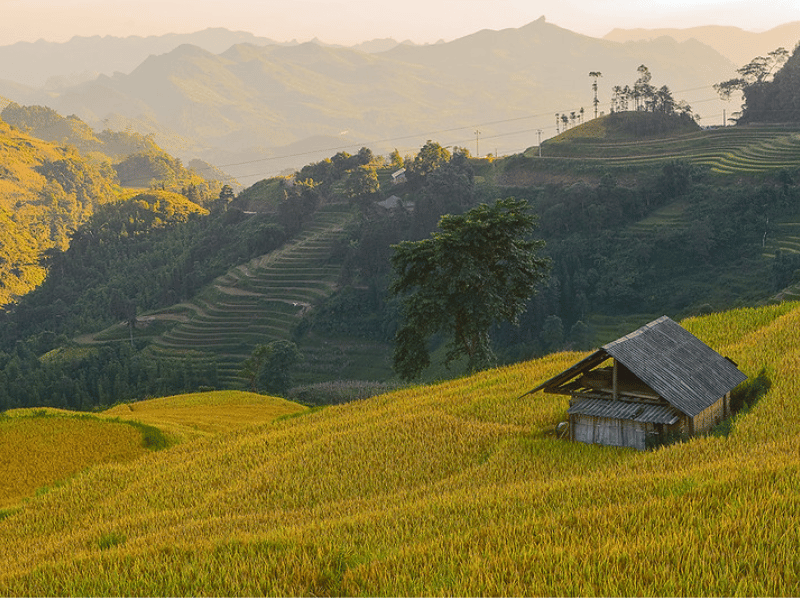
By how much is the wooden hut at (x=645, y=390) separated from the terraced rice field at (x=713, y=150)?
65.2 m

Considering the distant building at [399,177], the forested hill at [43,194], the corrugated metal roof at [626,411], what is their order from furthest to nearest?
the forested hill at [43,194] → the distant building at [399,177] → the corrugated metal roof at [626,411]

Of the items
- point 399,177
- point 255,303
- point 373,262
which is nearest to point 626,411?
point 255,303

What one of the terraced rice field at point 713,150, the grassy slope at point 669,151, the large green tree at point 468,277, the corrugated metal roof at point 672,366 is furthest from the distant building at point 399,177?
the corrugated metal roof at point 672,366

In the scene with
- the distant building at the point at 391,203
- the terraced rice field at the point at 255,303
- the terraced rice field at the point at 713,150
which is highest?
the terraced rice field at the point at 713,150

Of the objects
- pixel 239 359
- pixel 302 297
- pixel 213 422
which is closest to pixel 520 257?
pixel 213 422

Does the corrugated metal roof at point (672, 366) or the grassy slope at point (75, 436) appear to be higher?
the corrugated metal roof at point (672, 366)

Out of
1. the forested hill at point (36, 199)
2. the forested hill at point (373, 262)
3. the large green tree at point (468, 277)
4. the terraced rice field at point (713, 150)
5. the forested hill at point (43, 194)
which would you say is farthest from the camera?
the forested hill at point (43, 194)

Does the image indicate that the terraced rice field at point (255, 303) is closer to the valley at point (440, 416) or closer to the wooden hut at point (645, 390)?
the valley at point (440, 416)

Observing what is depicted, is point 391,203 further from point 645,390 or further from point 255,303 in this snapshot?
point 645,390

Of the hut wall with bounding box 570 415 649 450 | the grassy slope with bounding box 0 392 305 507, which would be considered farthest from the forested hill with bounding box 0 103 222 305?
the hut wall with bounding box 570 415 649 450

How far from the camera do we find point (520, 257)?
1128 inches

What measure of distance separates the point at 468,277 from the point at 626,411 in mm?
13690

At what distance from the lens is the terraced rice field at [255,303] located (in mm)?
73812

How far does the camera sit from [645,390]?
564 inches
